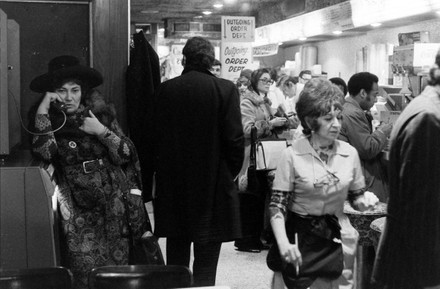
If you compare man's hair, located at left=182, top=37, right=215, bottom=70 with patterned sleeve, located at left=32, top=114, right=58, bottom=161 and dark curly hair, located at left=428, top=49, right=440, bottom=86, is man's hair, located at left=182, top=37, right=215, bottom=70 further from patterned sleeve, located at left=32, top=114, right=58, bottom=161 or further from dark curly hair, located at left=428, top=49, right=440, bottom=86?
dark curly hair, located at left=428, top=49, right=440, bottom=86

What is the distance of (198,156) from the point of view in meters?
3.80

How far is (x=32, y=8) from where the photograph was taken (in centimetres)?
402

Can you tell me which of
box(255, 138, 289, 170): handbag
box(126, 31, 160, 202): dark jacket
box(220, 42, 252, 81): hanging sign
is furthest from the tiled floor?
Answer: box(220, 42, 252, 81): hanging sign

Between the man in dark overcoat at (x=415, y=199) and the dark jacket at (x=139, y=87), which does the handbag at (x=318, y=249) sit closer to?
the man in dark overcoat at (x=415, y=199)

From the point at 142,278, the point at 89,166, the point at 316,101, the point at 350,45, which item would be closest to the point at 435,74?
the point at 316,101

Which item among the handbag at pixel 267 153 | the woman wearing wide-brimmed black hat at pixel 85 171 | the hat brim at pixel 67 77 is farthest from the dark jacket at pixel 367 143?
the hat brim at pixel 67 77

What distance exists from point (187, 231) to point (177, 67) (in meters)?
12.7

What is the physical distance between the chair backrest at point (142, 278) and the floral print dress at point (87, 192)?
83 cm

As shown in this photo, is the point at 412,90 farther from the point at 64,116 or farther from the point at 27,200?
the point at 27,200

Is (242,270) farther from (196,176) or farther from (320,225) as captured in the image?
(320,225)

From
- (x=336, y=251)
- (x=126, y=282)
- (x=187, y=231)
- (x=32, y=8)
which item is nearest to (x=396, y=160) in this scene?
(x=336, y=251)

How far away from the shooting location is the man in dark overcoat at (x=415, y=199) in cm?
228

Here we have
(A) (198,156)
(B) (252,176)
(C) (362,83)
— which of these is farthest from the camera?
(B) (252,176)

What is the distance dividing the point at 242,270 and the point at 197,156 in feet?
6.73
